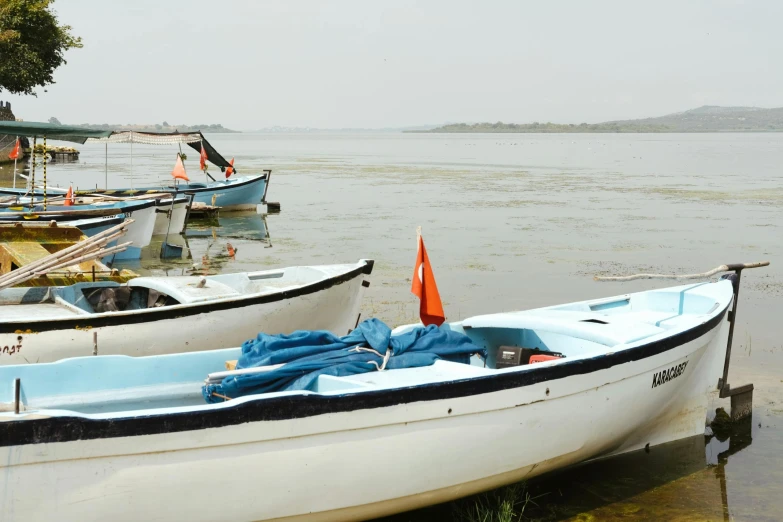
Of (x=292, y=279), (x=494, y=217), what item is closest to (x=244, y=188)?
(x=494, y=217)

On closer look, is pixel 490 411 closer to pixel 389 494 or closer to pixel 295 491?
pixel 389 494

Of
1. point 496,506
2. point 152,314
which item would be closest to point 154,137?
point 152,314

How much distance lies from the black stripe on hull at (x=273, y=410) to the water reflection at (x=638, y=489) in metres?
1.17

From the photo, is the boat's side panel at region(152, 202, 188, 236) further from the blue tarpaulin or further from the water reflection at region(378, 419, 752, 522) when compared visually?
the water reflection at region(378, 419, 752, 522)

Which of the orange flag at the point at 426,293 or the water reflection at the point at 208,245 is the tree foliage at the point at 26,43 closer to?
the water reflection at the point at 208,245

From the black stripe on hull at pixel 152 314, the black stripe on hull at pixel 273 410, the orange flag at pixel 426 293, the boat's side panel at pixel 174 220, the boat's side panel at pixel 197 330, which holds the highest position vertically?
the orange flag at pixel 426 293

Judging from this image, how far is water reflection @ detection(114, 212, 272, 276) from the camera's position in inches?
703

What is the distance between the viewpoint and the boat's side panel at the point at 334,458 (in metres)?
4.98

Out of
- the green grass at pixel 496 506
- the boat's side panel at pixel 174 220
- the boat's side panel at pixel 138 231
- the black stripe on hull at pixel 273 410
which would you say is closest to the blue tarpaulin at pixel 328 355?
the black stripe on hull at pixel 273 410

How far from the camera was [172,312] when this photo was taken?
8.95 m

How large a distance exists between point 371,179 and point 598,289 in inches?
1170

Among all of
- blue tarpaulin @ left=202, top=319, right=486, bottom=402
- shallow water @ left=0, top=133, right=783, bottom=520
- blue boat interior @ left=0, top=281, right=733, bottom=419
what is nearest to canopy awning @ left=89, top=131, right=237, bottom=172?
shallow water @ left=0, top=133, right=783, bottom=520

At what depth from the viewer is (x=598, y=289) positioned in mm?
15102

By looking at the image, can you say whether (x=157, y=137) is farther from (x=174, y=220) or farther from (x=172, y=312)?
(x=172, y=312)
